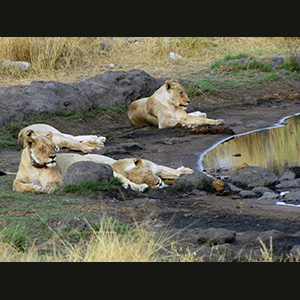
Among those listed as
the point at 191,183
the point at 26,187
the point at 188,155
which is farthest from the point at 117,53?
the point at 26,187

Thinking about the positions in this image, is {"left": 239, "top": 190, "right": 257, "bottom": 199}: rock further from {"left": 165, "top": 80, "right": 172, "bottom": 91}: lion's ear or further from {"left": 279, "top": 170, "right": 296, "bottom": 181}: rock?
{"left": 165, "top": 80, "right": 172, "bottom": 91}: lion's ear

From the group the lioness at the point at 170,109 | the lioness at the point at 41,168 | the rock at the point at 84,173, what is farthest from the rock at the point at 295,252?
the lioness at the point at 170,109

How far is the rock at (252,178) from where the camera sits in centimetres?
995

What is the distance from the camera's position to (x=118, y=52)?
23500 mm

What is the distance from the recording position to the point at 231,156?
12.4 metres

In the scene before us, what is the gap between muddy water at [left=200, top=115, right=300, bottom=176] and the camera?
1156 cm

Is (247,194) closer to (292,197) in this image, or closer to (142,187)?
(292,197)

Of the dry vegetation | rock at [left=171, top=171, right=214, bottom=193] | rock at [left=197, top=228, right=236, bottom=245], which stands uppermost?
the dry vegetation

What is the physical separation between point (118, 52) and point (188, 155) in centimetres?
1210

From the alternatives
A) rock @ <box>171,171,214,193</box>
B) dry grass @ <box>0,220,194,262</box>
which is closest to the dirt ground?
rock @ <box>171,171,214,193</box>

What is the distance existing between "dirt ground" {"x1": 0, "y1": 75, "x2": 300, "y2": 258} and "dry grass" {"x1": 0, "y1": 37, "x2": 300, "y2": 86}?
3.48 meters

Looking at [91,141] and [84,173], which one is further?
[91,141]

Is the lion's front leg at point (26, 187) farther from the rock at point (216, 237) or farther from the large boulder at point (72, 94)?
the large boulder at point (72, 94)

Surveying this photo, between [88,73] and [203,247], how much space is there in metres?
15.5
